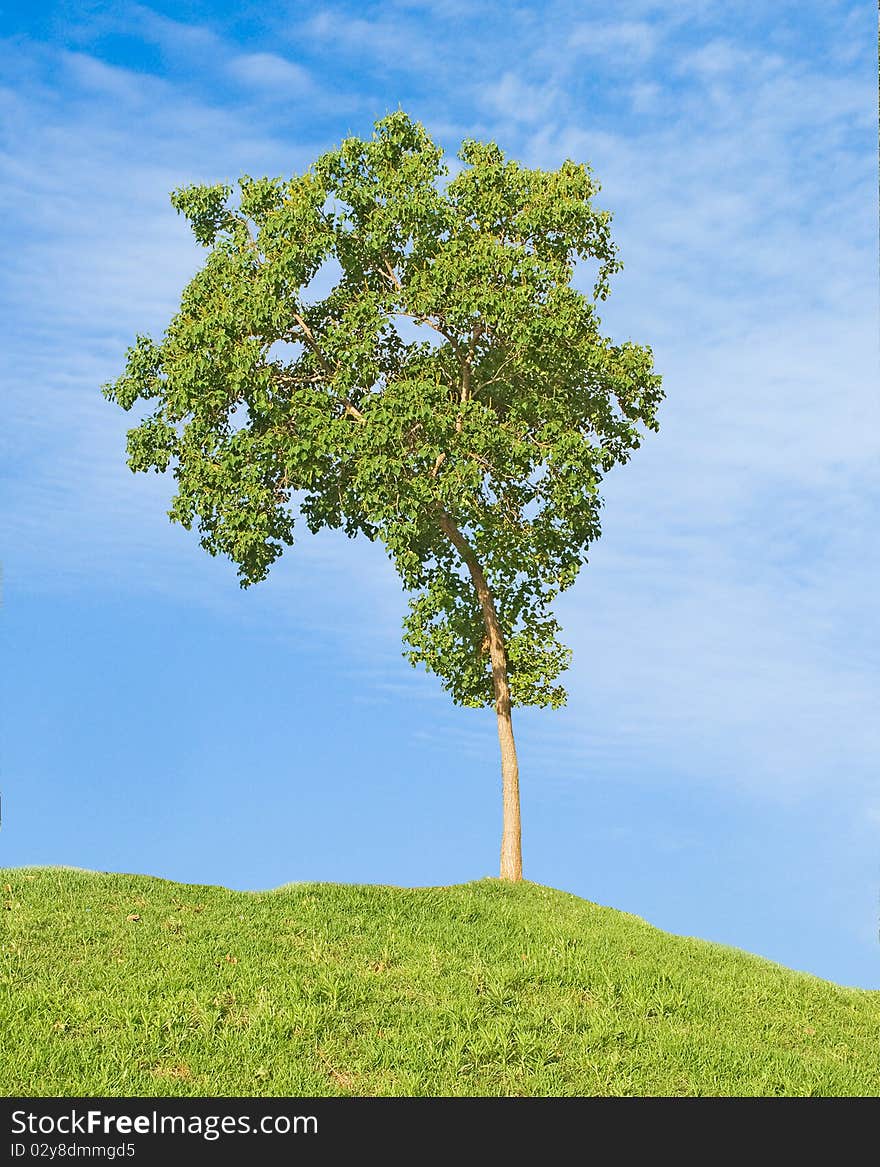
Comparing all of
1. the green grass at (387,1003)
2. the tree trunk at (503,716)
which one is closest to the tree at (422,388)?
the tree trunk at (503,716)

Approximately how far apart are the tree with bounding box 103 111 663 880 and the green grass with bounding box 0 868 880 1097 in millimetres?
5377

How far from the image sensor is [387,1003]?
1452 cm

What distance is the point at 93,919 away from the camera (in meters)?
17.8

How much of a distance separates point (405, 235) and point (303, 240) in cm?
222

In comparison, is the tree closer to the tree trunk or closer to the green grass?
the tree trunk

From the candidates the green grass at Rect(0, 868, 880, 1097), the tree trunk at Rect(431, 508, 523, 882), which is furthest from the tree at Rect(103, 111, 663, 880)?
the green grass at Rect(0, 868, 880, 1097)

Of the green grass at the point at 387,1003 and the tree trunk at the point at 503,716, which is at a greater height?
the tree trunk at the point at 503,716

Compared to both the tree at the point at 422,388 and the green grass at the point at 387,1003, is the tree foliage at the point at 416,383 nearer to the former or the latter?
the tree at the point at 422,388

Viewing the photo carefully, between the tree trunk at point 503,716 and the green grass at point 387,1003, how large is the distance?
2.57m

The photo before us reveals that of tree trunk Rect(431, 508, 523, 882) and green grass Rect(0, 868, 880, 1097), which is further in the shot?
tree trunk Rect(431, 508, 523, 882)

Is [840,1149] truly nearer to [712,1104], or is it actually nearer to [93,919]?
[712,1104]

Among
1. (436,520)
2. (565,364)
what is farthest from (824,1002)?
(565,364)

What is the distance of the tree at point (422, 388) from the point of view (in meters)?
22.2

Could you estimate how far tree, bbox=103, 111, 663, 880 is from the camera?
22.2m
